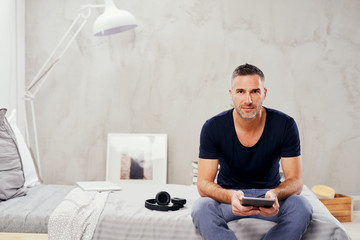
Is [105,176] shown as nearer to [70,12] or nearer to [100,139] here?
[100,139]

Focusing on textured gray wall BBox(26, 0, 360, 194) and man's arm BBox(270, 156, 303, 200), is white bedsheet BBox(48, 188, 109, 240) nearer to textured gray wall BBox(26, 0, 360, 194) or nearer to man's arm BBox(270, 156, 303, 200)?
man's arm BBox(270, 156, 303, 200)

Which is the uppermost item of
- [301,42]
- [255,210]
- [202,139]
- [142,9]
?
[142,9]

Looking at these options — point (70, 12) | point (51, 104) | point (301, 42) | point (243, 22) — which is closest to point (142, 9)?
point (70, 12)

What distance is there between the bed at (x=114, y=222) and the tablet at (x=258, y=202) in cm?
27

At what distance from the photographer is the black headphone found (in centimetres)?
229

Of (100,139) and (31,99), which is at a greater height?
(31,99)

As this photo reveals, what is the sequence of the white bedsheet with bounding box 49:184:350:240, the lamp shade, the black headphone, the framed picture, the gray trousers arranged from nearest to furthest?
the gray trousers
the white bedsheet with bounding box 49:184:350:240
the black headphone
the lamp shade
the framed picture

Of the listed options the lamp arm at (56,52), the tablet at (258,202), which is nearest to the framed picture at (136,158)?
the lamp arm at (56,52)

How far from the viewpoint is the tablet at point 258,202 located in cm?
183

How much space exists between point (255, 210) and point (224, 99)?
81.9 inches

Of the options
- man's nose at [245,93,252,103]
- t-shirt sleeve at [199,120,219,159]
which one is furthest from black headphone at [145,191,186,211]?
man's nose at [245,93,252,103]

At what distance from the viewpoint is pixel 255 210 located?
193 cm

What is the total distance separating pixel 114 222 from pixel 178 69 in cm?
199

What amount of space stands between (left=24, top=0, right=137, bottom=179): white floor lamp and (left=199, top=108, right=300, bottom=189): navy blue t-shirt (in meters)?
1.46
